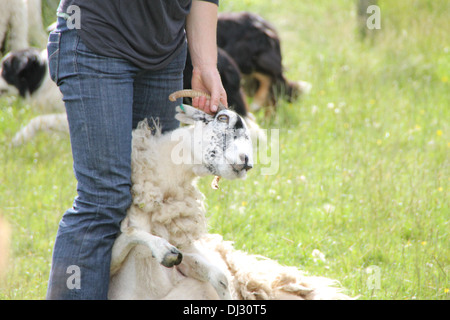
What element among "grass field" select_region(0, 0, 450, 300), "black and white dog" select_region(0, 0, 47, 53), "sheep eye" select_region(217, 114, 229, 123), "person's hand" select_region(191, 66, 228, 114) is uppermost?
"black and white dog" select_region(0, 0, 47, 53)

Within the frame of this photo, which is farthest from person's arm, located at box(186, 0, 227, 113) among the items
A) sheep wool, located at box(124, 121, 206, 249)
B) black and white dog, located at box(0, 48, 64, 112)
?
black and white dog, located at box(0, 48, 64, 112)

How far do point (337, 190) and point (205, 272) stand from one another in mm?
2204

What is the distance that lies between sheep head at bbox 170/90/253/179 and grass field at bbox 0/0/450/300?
4.13ft

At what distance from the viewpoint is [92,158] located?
7.20ft

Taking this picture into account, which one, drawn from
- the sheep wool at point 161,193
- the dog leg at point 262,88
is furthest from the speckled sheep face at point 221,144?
the dog leg at point 262,88

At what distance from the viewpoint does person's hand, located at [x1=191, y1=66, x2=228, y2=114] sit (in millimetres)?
2373

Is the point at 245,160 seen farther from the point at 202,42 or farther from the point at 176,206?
the point at 202,42

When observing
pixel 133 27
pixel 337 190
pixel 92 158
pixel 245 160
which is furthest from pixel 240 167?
pixel 337 190

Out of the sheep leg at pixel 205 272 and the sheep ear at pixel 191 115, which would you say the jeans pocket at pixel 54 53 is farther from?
the sheep leg at pixel 205 272

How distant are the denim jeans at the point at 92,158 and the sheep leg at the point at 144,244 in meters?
0.04

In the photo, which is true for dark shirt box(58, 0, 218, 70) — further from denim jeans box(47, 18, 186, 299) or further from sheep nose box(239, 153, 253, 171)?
sheep nose box(239, 153, 253, 171)

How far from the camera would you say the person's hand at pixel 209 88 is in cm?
237

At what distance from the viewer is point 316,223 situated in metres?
3.97
